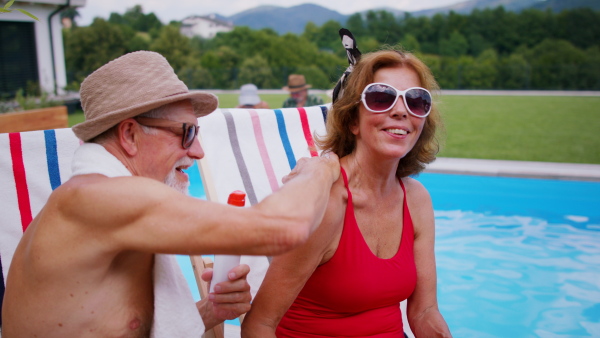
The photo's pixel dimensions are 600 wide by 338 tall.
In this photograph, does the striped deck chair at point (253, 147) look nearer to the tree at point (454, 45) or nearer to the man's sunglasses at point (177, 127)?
the man's sunglasses at point (177, 127)

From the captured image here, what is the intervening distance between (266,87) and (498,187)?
29664 mm

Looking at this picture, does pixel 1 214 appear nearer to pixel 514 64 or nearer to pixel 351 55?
pixel 351 55

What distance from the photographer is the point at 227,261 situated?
1743 millimetres

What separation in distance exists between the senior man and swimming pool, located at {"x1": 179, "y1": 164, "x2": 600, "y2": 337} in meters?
3.43

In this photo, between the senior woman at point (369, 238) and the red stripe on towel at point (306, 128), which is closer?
the senior woman at point (369, 238)

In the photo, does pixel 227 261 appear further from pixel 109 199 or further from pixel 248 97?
pixel 248 97

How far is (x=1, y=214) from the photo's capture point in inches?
100

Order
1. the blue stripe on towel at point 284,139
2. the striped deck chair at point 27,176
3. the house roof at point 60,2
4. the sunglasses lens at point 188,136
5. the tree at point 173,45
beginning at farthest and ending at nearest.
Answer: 1. the tree at point 173,45
2. the house roof at point 60,2
3. the blue stripe on towel at point 284,139
4. the striped deck chair at point 27,176
5. the sunglasses lens at point 188,136

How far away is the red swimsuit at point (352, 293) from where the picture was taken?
1.98 m

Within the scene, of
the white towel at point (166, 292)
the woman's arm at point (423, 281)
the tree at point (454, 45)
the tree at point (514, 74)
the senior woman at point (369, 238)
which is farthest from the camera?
the tree at point (454, 45)

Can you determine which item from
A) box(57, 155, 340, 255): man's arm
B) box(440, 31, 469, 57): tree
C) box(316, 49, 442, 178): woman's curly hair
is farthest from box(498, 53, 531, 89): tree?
box(57, 155, 340, 255): man's arm

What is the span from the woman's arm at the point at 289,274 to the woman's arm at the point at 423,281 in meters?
0.50

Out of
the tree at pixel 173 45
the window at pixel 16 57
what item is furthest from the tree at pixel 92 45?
the window at pixel 16 57

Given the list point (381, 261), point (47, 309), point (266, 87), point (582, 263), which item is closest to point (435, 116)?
point (381, 261)
